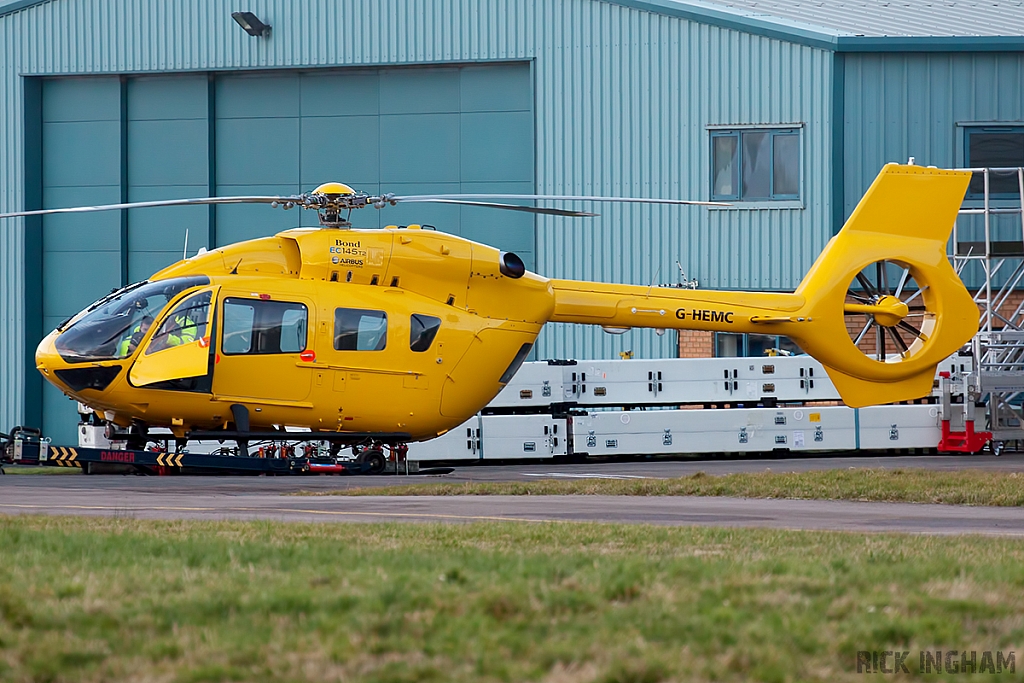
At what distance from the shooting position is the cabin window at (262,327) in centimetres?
1495

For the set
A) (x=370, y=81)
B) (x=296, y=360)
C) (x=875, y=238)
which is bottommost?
(x=296, y=360)

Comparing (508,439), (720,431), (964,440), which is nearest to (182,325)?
(508,439)

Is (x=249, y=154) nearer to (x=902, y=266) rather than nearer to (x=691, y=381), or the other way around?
(x=691, y=381)

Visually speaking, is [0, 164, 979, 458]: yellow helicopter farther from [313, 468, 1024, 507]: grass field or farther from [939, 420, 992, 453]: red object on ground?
[939, 420, 992, 453]: red object on ground

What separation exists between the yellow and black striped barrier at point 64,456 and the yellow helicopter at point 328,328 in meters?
0.65

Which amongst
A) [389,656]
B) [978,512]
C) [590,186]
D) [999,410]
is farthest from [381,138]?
[389,656]

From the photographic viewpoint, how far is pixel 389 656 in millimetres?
5480

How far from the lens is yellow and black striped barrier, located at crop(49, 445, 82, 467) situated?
1531cm

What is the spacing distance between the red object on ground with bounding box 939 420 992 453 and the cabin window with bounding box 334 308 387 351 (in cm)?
1467

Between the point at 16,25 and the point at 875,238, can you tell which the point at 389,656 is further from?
the point at 16,25

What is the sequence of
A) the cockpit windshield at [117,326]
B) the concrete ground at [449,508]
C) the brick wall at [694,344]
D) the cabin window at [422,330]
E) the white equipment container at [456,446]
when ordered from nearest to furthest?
the concrete ground at [449,508], the cockpit windshield at [117,326], the cabin window at [422,330], the white equipment container at [456,446], the brick wall at [694,344]

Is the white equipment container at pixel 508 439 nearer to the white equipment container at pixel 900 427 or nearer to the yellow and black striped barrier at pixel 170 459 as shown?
the white equipment container at pixel 900 427

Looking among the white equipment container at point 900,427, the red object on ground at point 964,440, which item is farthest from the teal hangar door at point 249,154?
the red object on ground at point 964,440

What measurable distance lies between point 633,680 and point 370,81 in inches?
1070
